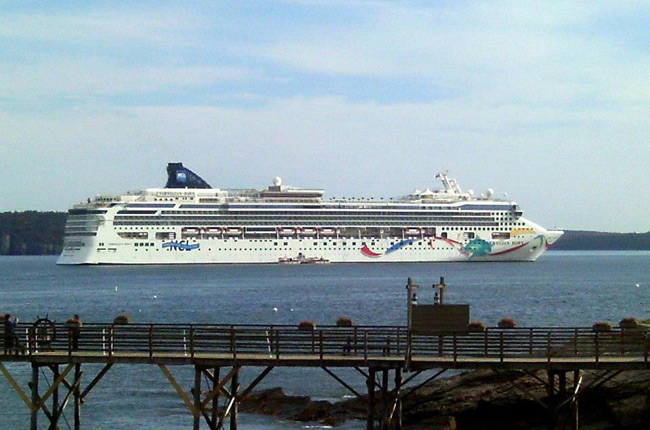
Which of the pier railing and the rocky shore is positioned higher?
the pier railing

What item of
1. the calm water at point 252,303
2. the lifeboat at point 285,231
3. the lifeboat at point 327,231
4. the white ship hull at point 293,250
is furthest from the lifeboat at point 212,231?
the lifeboat at point 327,231

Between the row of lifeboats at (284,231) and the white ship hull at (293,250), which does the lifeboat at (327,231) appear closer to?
the row of lifeboats at (284,231)

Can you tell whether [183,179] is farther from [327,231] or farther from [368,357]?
[368,357]

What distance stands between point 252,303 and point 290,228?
6568 cm

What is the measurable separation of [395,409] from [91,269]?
110832 millimetres

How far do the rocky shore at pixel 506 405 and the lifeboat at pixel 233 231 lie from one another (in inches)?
4173

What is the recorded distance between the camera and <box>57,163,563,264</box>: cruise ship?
5276 inches

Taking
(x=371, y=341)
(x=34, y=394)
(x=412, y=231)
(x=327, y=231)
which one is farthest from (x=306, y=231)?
(x=34, y=394)

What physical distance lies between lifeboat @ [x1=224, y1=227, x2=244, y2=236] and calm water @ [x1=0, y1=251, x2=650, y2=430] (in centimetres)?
468

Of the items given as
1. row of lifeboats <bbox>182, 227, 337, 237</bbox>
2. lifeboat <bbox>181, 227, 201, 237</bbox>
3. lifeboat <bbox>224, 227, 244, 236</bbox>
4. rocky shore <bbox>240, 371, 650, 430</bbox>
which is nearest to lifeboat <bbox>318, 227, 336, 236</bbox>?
row of lifeboats <bbox>182, 227, 337, 237</bbox>

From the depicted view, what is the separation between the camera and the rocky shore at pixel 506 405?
25.6 meters

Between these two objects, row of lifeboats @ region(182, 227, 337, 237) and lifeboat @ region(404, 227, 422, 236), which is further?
lifeboat @ region(404, 227, 422, 236)

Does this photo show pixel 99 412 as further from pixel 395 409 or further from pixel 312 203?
pixel 312 203

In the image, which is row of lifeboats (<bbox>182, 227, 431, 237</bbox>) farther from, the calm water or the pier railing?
the pier railing
